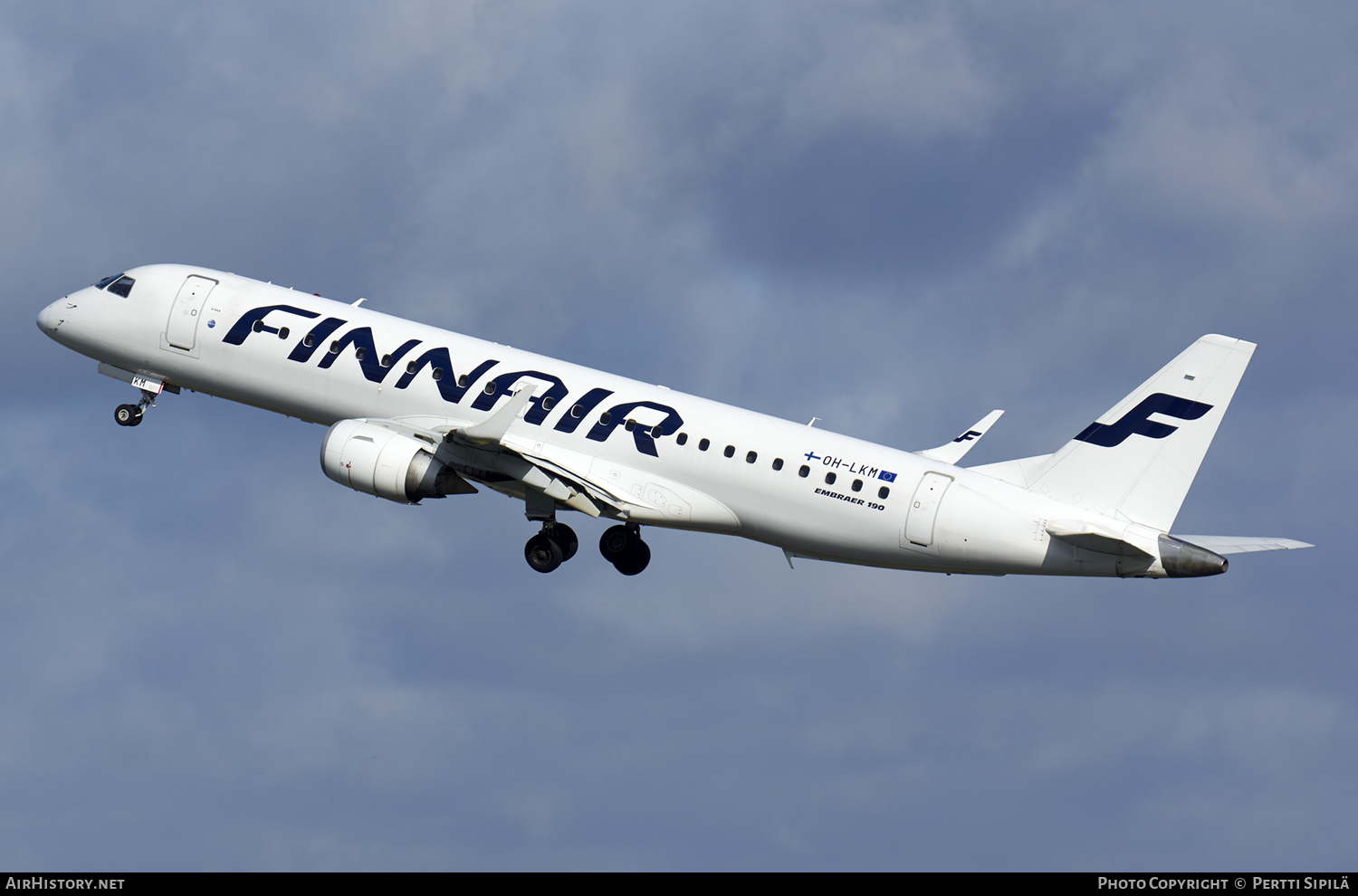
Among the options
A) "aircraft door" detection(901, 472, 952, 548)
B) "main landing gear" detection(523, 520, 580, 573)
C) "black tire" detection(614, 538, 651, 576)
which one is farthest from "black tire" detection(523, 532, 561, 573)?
"aircraft door" detection(901, 472, 952, 548)

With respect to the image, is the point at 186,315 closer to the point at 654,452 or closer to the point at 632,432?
the point at 632,432

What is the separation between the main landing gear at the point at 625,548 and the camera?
147 ft

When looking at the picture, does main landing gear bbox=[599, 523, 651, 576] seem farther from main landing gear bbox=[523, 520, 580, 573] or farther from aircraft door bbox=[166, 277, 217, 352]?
aircraft door bbox=[166, 277, 217, 352]

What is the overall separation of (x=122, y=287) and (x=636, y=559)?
1777cm

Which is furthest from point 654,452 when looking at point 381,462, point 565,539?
point 381,462

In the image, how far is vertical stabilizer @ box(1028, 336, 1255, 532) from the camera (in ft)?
125

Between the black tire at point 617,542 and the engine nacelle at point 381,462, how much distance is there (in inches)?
236

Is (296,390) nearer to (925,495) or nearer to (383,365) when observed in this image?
(383,365)

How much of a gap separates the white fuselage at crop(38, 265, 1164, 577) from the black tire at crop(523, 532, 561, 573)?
1.85m

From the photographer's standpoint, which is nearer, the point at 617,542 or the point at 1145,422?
the point at 1145,422

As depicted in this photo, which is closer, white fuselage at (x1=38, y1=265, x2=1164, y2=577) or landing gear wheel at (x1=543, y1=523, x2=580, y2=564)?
white fuselage at (x1=38, y1=265, x2=1164, y2=577)

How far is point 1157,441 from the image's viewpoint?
3853cm

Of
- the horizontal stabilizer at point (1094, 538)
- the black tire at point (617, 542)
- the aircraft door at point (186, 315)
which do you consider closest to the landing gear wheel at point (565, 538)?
the black tire at point (617, 542)

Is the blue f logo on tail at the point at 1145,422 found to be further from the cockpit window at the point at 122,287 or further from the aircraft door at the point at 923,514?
the cockpit window at the point at 122,287
